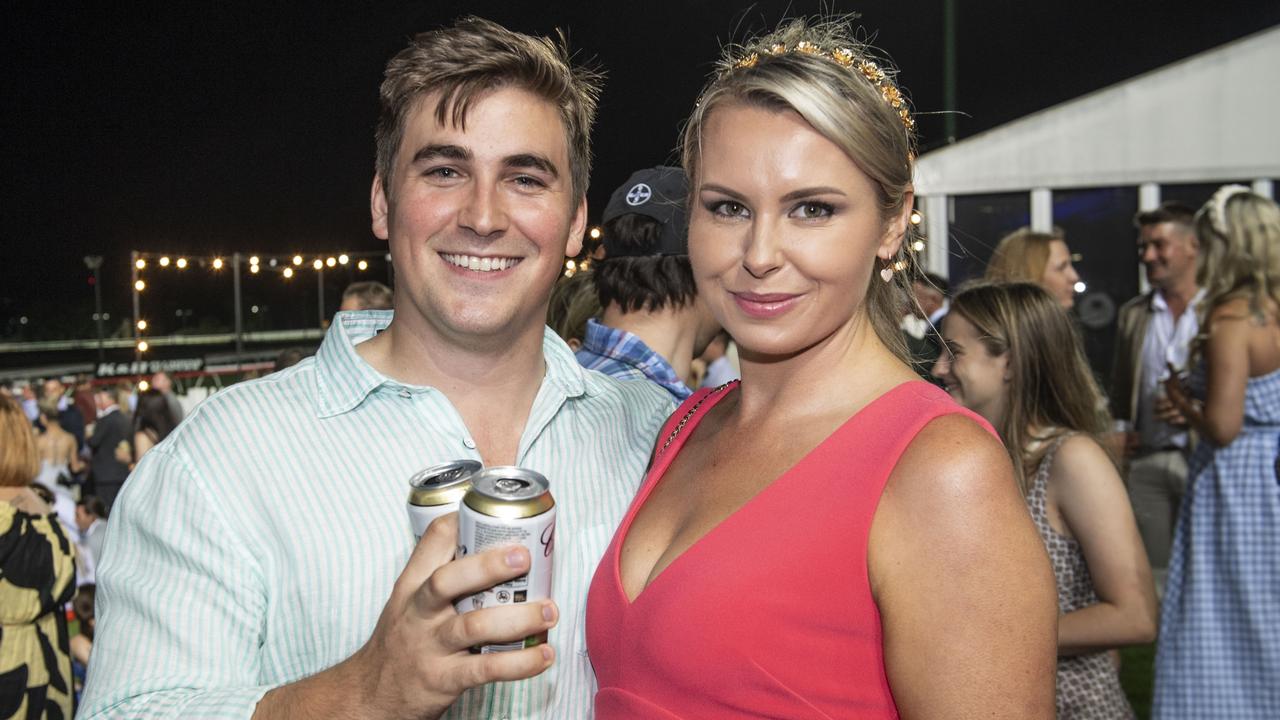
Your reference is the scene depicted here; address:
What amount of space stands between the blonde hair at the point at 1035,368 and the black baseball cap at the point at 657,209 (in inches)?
38.5

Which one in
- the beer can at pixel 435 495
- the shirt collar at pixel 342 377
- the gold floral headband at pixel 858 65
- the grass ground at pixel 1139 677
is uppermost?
the gold floral headband at pixel 858 65

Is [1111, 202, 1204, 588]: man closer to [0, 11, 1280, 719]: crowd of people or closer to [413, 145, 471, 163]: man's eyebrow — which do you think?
[0, 11, 1280, 719]: crowd of people

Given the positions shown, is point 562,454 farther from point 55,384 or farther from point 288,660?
point 55,384

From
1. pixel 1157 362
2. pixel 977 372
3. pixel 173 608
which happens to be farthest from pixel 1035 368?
pixel 1157 362

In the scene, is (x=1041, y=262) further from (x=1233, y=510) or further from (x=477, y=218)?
(x=477, y=218)

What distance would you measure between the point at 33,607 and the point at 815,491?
347 centimetres

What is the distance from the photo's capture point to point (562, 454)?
184cm

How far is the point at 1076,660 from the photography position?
8.36ft

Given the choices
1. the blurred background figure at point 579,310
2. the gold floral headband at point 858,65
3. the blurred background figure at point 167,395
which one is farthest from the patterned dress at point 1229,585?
the blurred background figure at point 167,395

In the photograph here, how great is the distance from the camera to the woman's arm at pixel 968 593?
1.26 m

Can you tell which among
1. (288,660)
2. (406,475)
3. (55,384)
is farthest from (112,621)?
(55,384)

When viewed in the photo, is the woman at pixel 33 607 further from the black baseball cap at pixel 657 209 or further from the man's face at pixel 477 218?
the man's face at pixel 477 218

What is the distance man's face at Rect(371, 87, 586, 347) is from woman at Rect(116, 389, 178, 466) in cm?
659

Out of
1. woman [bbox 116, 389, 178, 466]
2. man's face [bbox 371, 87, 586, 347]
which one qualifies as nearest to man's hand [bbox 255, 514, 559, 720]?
man's face [bbox 371, 87, 586, 347]
